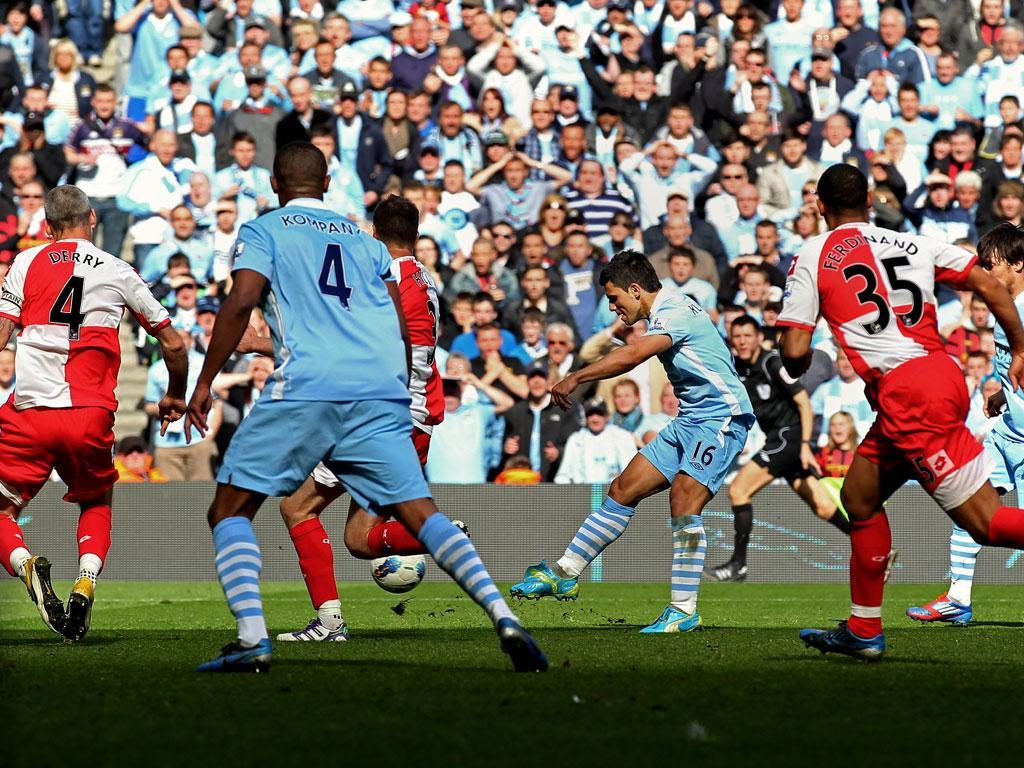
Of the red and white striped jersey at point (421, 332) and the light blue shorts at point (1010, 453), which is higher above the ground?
the red and white striped jersey at point (421, 332)

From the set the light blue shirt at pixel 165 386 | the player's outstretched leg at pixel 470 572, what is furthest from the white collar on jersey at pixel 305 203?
the light blue shirt at pixel 165 386

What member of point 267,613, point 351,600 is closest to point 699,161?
point 351,600

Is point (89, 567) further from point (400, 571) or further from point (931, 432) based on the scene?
point (931, 432)

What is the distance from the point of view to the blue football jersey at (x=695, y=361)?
31.6 feet

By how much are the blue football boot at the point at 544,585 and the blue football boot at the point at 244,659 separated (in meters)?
2.98

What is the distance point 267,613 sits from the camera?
12.1m

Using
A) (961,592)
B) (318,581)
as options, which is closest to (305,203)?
(318,581)

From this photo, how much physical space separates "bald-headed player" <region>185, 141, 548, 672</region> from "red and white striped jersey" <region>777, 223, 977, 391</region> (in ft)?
6.27

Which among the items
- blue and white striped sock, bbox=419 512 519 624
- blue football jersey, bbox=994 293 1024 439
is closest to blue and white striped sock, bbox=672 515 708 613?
blue football jersey, bbox=994 293 1024 439

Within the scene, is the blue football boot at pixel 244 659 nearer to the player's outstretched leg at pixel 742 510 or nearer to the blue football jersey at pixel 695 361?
the blue football jersey at pixel 695 361

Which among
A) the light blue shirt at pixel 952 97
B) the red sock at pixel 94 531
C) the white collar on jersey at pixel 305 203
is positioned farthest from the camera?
the light blue shirt at pixel 952 97

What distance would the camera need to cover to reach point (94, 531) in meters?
9.12

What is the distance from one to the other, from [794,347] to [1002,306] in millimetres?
1026

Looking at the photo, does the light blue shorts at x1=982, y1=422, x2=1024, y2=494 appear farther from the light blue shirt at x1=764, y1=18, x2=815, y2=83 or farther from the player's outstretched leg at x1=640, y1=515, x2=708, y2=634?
the light blue shirt at x1=764, y1=18, x2=815, y2=83
